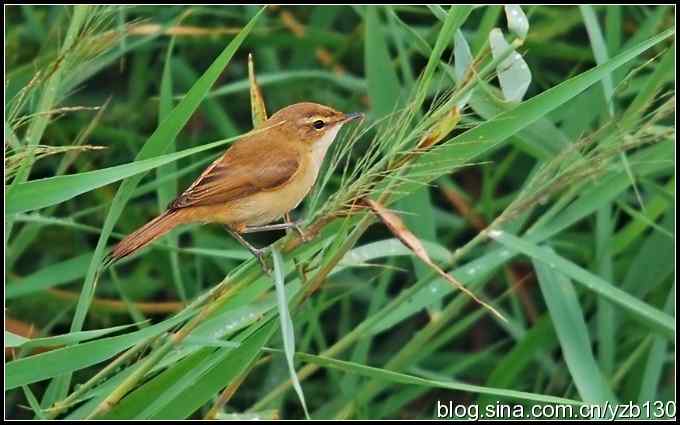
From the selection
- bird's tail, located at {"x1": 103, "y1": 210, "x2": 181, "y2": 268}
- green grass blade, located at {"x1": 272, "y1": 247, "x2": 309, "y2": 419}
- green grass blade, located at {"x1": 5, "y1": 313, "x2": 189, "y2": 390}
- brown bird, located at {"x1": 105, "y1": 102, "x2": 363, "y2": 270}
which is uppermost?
brown bird, located at {"x1": 105, "y1": 102, "x2": 363, "y2": 270}

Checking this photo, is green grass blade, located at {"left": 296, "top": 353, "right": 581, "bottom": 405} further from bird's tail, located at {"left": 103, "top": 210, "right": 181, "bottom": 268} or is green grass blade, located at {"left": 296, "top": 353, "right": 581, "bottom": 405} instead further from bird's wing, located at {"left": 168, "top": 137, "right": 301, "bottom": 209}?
bird's wing, located at {"left": 168, "top": 137, "right": 301, "bottom": 209}

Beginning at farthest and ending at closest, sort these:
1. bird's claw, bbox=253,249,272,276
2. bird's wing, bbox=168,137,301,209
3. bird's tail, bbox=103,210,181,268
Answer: bird's wing, bbox=168,137,301,209
bird's tail, bbox=103,210,181,268
bird's claw, bbox=253,249,272,276

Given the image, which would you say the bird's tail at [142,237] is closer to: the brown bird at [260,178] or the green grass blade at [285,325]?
the brown bird at [260,178]

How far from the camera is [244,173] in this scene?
3094 millimetres

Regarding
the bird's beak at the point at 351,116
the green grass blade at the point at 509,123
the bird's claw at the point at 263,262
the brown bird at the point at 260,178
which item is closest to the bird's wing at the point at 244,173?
the brown bird at the point at 260,178

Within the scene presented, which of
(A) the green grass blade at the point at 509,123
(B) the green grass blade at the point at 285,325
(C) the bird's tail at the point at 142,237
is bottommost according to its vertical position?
(B) the green grass blade at the point at 285,325

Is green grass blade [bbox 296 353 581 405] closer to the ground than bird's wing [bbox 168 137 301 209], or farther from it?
closer to the ground

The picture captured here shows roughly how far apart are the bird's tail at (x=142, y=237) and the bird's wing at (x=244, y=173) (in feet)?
0.30

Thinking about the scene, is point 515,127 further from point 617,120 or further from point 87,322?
point 87,322

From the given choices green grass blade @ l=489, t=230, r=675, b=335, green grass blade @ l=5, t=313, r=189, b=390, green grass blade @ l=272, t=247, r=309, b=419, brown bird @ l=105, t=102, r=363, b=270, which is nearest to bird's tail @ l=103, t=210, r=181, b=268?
brown bird @ l=105, t=102, r=363, b=270

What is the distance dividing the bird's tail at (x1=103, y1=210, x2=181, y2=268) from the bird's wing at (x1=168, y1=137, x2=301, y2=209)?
9cm

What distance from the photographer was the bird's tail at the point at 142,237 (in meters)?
2.55

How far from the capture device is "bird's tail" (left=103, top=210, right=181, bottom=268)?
2.55 m

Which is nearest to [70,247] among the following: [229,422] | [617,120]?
[229,422]
